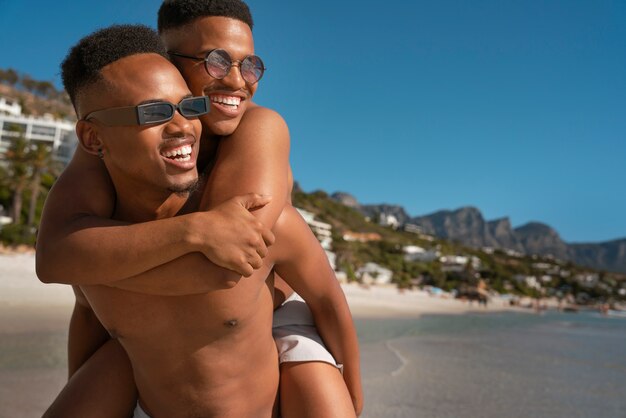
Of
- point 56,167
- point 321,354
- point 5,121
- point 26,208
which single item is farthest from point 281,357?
point 5,121

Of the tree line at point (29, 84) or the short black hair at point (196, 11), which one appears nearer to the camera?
the short black hair at point (196, 11)

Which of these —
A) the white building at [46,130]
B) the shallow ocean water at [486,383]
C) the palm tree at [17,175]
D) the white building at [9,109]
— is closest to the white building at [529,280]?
the white building at [46,130]

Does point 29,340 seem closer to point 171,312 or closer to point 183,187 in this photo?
point 171,312

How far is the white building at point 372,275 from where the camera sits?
54.4 meters

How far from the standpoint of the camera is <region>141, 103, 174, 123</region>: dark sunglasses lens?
1.63 meters

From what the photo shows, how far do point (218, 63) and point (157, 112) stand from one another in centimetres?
41

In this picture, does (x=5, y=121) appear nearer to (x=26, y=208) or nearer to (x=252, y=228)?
(x=26, y=208)

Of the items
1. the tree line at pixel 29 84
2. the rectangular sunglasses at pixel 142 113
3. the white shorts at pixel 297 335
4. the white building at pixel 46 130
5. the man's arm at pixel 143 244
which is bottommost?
the white shorts at pixel 297 335

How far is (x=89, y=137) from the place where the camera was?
176 centimetres

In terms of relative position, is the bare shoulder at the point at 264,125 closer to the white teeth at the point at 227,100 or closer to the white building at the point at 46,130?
the white teeth at the point at 227,100

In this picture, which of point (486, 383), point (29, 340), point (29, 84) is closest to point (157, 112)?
point (486, 383)

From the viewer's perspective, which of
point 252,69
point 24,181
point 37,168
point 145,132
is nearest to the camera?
point 145,132

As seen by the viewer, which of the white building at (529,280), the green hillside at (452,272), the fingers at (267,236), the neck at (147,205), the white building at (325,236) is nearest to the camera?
the fingers at (267,236)

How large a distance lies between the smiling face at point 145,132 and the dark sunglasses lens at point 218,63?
0.22 m
